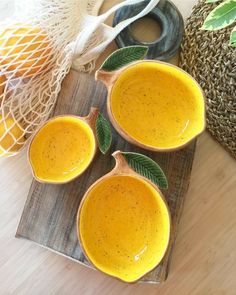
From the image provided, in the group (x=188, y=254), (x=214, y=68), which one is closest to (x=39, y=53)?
(x=214, y=68)

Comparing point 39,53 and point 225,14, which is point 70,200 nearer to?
point 39,53

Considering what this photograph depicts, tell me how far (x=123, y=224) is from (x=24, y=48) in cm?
28

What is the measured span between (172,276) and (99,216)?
154 mm

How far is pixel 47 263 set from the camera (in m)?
0.67

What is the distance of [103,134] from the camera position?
0.60 meters

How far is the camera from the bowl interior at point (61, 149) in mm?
609

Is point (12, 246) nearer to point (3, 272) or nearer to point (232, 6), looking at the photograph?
point (3, 272)

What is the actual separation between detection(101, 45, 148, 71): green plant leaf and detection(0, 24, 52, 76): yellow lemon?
0.34 ft

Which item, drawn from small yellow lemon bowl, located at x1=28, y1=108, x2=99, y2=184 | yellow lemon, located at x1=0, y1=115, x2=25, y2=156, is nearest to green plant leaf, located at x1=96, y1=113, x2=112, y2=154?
small yellow lemon bowl, located at x1=28, y1=108, x2=99, y2=184

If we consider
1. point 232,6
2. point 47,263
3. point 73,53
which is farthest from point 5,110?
point 232,6

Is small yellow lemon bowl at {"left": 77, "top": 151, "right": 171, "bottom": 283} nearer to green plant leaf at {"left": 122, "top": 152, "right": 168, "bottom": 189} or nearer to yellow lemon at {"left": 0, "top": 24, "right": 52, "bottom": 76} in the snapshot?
green plant leaf at {"left": 122, "top": 152, "right": 168, "bottom": 189}

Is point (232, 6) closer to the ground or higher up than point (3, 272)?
higher up

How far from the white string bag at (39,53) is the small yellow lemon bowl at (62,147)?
0.14 ft

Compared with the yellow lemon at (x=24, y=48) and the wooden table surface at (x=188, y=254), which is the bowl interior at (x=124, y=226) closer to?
the wooden table surface at (x=188, y=254)
